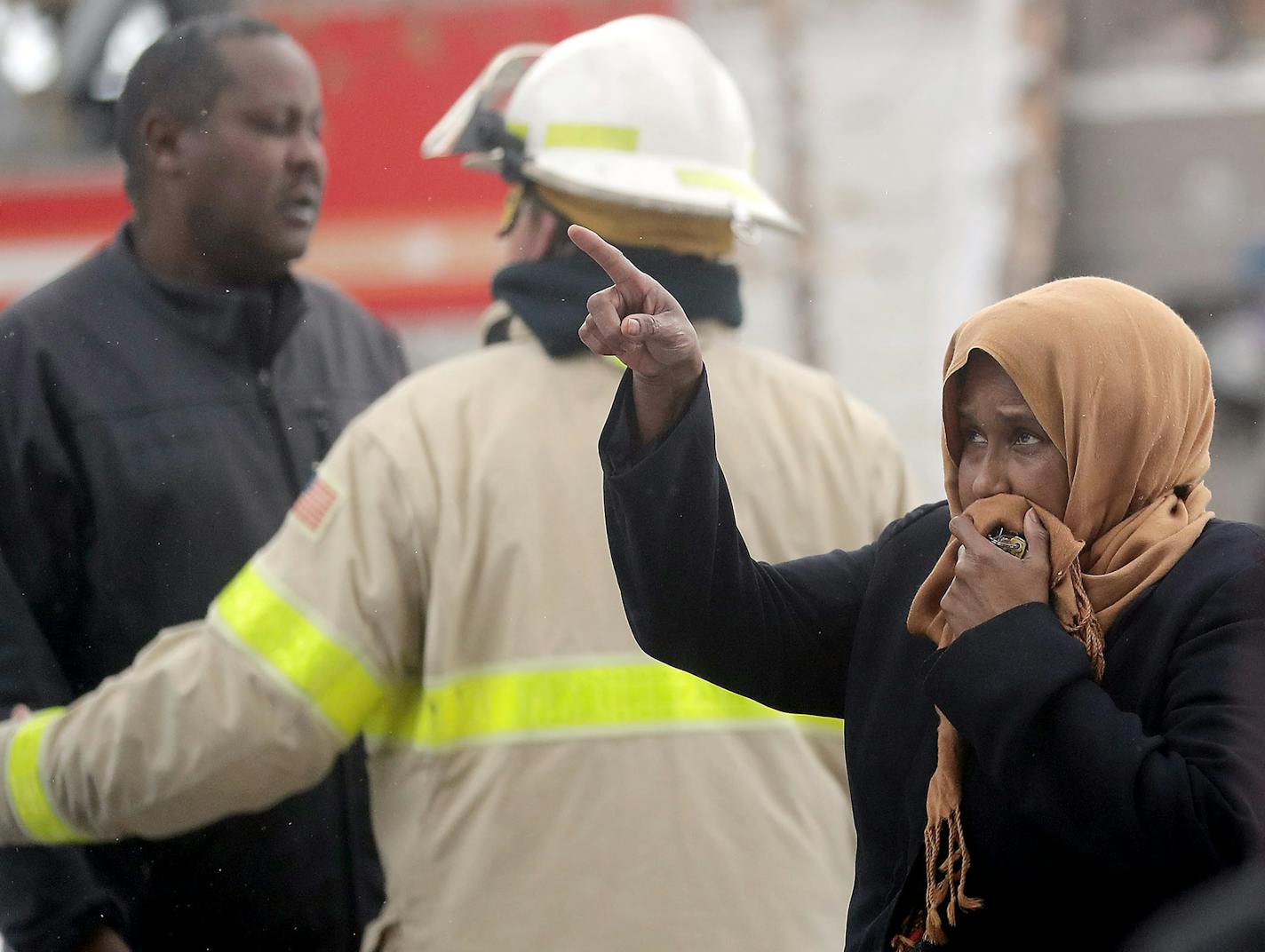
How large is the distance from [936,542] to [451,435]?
66 cm

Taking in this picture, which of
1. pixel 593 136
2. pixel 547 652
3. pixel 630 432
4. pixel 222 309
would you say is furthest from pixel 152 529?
pixel 630 432

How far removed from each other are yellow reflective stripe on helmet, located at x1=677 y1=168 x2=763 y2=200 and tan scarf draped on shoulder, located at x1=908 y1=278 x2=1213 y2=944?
2.03 ft

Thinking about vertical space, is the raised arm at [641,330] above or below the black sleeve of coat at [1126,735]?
above

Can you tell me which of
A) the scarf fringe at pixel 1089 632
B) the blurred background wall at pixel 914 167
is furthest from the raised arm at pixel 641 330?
the blurred background wall at pixel 914 167

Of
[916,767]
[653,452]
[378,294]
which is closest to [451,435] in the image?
[653,452]

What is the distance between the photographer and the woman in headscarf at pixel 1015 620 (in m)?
1.11

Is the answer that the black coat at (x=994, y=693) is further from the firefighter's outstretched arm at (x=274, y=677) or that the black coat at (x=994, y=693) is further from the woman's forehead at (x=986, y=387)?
the firefighter's outstretched arm at (x=274, y=677)

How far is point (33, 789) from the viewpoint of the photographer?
190cm

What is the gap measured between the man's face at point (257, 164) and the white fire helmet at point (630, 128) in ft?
1.45

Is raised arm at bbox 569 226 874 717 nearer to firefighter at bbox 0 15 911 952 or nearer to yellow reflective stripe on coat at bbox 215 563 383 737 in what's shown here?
firefighter at bbox 0 15 911 952

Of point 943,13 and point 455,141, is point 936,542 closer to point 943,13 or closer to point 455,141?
point 455,141

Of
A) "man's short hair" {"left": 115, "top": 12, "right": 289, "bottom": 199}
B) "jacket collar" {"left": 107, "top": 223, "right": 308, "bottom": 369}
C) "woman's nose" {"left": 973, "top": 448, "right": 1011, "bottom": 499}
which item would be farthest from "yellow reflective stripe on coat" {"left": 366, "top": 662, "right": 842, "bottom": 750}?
"man's short hair" {"left": 115, "top": 12, "right": 289, "bottom": 199}

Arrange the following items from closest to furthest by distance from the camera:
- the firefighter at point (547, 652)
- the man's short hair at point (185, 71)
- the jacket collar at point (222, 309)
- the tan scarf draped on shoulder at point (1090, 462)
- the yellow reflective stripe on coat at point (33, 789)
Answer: the tan scarf draped on shoulder at point (1090, 462) → the firefighter at point (547, 652) → the yellow reflective stripe on coat at point (33, 789) → the man's short hair at point (185, 71) → the jacket collar at point (222, 309)

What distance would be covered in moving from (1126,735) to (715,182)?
0.91 m
